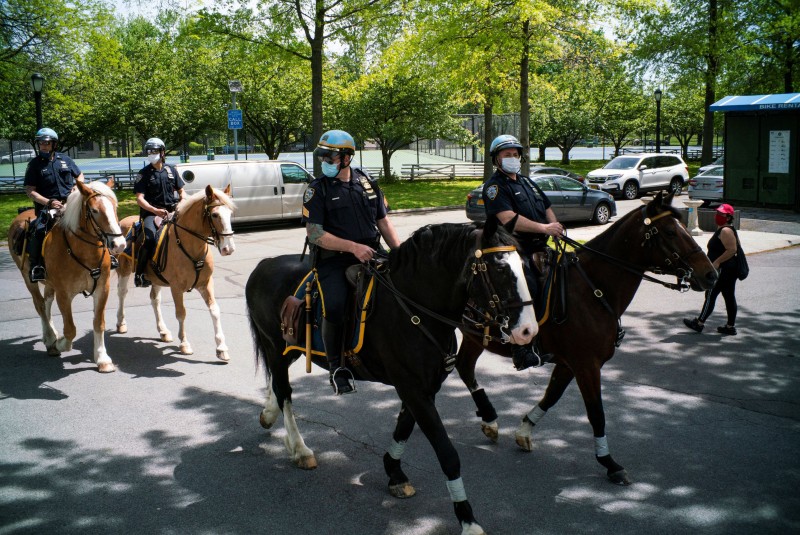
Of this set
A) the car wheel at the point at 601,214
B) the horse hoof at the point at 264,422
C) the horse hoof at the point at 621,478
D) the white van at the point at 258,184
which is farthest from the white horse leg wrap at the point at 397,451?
the car wheel at the point at 601,214

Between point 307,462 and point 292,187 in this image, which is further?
point 292,187

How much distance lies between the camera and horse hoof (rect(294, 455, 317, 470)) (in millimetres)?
5512

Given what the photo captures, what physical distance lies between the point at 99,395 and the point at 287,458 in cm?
267

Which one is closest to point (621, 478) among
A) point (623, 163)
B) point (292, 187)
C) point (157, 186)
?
point (157, 186)

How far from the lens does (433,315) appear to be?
4.51m

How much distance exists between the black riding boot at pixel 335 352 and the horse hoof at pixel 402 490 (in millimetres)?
786

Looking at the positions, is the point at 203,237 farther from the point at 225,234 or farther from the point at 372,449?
the point at 372,449

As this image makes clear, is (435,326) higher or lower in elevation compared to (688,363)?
higher

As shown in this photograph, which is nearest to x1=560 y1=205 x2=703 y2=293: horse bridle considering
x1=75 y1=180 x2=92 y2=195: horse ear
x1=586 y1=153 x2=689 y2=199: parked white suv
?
x1=75 y1=180 x2=92 y2=195: horse ear

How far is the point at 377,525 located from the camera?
463cm

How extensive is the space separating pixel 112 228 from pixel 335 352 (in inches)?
161

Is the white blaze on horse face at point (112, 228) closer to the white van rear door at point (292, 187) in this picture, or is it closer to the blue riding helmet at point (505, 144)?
the blue riding helmet at point (505, 144)

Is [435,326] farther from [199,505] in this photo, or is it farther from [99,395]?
[99,395]

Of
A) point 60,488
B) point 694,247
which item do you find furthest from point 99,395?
point 694,247
